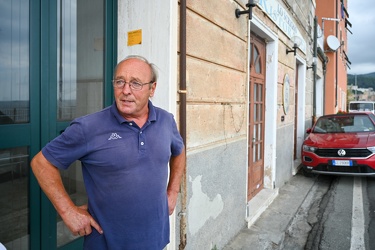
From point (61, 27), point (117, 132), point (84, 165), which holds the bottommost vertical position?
point (84, 165)

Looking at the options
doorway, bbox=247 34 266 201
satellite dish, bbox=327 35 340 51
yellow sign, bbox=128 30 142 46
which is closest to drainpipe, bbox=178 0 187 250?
yellow sign, bbox=128 30 142 46

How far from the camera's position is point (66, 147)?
5.36ft

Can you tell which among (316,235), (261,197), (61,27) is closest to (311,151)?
(261,197)

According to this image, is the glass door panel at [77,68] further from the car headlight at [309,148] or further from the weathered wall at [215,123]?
the car headlight at [309,148]

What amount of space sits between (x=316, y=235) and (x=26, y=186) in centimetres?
383

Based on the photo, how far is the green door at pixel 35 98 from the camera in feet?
6.59

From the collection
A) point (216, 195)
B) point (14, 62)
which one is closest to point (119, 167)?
point (14, 62)

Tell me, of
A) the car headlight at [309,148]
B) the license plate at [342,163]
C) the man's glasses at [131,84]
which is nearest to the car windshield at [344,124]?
the car headlight at [309,148]

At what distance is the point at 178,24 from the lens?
277 cm

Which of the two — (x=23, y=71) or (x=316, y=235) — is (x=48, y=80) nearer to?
(x=23, y=71)

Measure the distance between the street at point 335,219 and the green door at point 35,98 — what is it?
9.87ft

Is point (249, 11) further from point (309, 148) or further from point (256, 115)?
point (309, 148)

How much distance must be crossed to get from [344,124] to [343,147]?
1.41 meters

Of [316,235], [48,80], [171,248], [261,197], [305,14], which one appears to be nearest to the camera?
[48,80]
